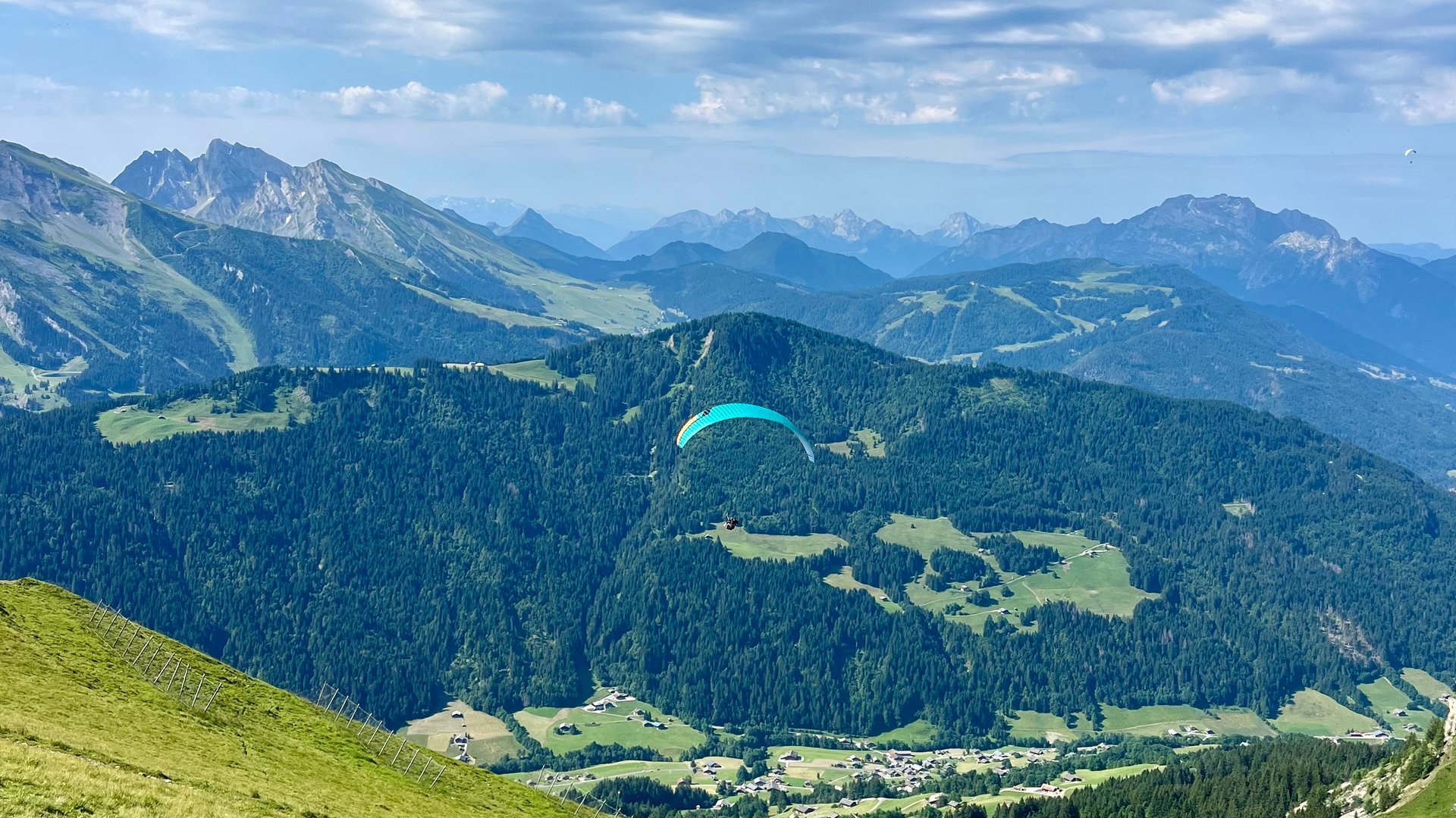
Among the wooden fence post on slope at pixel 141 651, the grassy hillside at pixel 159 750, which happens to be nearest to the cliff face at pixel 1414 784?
the grassy hillside at pixel 159 750

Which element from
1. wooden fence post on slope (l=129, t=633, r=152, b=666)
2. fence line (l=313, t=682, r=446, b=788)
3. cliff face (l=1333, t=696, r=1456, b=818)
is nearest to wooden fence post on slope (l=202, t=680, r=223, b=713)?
wooden fence post on slope (l=129, t=633, r=152, b=666)

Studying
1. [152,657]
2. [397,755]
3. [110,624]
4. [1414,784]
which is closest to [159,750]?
[152,657]

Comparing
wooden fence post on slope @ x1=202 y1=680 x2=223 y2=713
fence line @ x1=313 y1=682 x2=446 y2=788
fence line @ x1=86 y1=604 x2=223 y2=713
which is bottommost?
fence line @ x1=313 y1=682 x2=446 y2=788

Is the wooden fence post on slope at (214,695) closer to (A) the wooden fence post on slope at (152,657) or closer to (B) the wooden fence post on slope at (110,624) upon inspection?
(A) the wooden fence post on slope at (152,657)

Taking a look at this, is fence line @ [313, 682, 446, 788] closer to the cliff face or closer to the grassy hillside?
the grassy hillside

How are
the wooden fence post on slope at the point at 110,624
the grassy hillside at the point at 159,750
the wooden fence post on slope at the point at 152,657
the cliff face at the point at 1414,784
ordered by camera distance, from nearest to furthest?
the grassy hillside at the point at 159,750
the wooden fence post on slope at the point at 152,657
the wooden fence post on slope at the point at 110,624
the cliff face at the point at 1414,784
